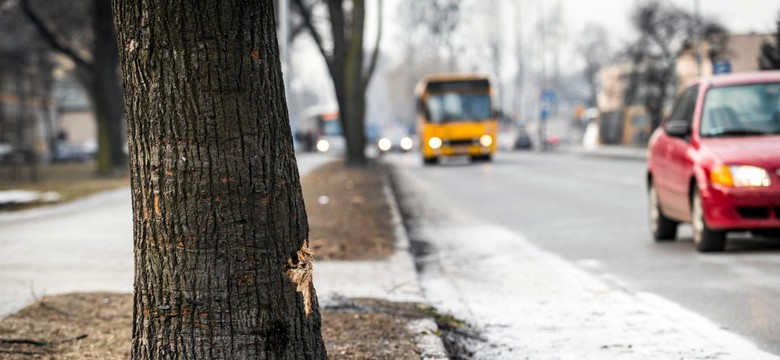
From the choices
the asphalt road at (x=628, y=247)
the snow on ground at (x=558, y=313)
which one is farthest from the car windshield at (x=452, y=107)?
the snow on ground at (x=558, y=313)

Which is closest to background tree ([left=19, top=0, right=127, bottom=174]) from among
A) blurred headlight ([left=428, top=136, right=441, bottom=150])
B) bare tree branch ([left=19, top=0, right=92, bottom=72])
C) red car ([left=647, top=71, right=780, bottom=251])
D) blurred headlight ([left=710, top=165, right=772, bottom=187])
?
bare tree branch ([left=19, top=0, right=92, bottom=72])

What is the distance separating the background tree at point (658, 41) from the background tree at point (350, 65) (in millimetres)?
25985

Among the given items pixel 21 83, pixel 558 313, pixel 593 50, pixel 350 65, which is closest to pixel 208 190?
pixel 558 313

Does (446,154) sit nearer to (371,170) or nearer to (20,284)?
(371,170)

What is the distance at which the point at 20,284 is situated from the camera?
29.3 ft

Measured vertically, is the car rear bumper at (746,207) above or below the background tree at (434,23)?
below

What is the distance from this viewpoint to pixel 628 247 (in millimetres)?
11711

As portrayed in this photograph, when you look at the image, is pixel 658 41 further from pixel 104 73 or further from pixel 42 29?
pixel 42 29

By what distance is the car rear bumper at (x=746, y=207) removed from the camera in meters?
10.1

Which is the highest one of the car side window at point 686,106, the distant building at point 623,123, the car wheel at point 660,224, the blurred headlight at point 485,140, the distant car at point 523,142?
the car side window at point 686,106

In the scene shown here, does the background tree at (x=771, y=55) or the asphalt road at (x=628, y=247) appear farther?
the background tree at (x=771, y=55)

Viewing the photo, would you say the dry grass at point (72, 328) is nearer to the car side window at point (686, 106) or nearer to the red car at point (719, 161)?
the red car at point (719, 161)

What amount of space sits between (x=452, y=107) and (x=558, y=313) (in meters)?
31.4

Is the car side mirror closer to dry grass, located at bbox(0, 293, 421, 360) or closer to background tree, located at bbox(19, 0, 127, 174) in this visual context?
dry grass, located at bbox(0, 293, 421, 360)
